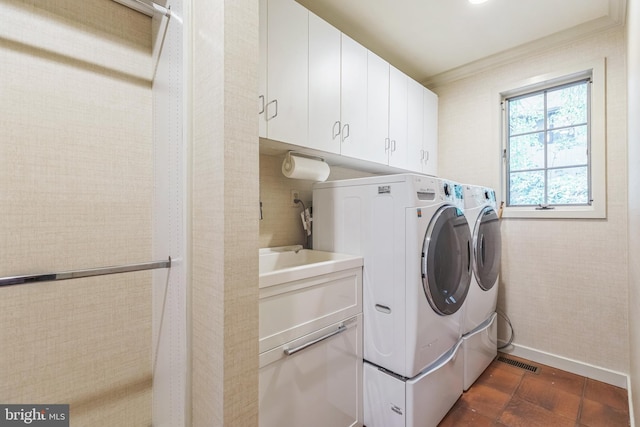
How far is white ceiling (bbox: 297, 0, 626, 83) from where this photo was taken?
1.83 m

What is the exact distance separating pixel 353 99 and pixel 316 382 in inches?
64.6

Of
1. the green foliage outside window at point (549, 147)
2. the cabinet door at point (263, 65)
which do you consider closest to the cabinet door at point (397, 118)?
the green foliage outside window at point (549, 147)

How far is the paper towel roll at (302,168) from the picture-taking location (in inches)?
65.8

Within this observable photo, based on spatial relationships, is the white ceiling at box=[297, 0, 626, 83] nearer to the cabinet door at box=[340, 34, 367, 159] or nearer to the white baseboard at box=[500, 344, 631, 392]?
the cabinet door at box=[340, 34, 367, 159]

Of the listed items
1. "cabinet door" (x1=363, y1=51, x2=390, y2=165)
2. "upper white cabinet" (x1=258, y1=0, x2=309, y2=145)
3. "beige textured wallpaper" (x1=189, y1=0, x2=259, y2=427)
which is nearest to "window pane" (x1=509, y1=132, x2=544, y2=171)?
"cabinet door" (x1=363, y1=51, x2=390, y2=165)

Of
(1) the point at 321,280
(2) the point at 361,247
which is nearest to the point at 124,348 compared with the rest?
(1) the point at 321,280

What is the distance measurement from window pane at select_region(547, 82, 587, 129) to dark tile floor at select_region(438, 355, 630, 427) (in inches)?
76.1

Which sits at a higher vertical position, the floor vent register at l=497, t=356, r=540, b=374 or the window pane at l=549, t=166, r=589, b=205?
the window pane at l=549, t=166, r=589, b=205

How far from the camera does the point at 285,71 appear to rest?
147 centimetres

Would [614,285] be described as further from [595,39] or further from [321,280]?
[321,280]

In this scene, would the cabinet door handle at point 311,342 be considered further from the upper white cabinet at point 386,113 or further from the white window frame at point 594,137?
the white window frame at point 594,137

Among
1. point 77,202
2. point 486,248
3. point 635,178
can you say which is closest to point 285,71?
point 77,202

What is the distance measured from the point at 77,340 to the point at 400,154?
7.29 ft

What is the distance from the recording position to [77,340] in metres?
1.10
